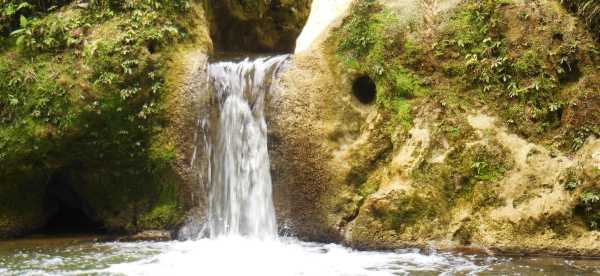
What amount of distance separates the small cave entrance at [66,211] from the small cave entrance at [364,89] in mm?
5781

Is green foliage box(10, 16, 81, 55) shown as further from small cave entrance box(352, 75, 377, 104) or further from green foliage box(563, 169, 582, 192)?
green foliage box(563, 169, 582, 192)

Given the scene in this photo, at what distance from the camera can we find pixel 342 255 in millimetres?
8344

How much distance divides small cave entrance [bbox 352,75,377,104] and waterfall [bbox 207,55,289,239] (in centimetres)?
150

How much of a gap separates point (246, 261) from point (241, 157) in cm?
281

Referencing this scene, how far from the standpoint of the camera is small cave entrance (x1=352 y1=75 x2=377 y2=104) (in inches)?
393

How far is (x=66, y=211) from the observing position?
454 inches

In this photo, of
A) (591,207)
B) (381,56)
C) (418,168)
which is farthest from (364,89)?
(591,207)

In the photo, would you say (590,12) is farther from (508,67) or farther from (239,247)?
(239,247)

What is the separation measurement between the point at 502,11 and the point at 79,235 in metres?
8.97

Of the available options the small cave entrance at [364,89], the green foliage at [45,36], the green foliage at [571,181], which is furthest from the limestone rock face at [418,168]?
the green foliage at [45,36]

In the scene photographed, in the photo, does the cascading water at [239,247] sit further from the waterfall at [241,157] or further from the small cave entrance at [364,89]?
the small cave entrance at [364,89]

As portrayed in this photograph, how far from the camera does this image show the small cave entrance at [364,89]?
9.99 meters

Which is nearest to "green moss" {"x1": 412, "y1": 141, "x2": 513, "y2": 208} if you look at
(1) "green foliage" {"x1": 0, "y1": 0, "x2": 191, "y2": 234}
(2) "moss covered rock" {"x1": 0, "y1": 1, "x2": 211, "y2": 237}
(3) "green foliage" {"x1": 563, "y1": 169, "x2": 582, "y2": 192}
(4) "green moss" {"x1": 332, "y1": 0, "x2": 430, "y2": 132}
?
(3) "green foliage" {"x1": 563, "y1": 169, "x2": 582, "y2": 192}

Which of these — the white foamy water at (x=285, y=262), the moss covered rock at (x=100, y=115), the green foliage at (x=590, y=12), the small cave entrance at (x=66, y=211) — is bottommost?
the white foamy water at (x=285, y=262)
